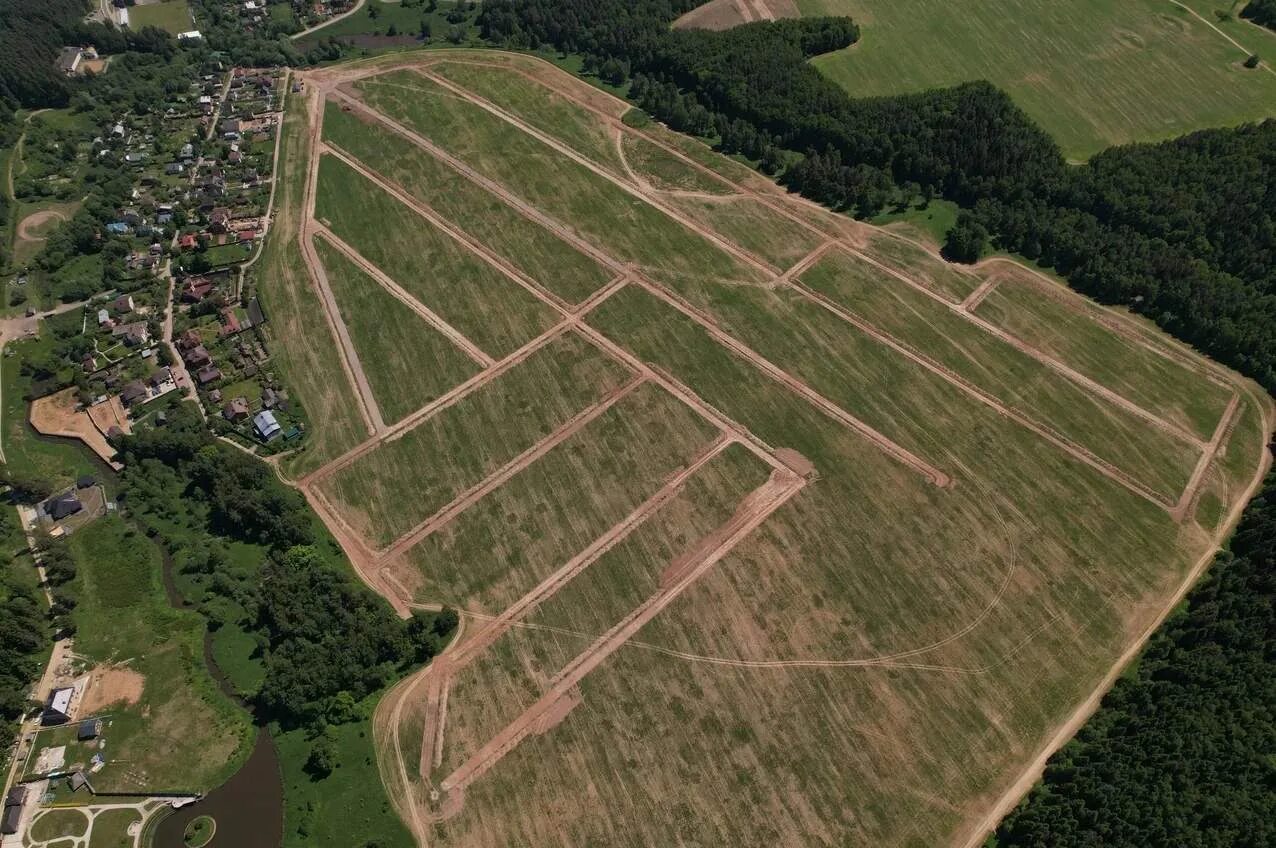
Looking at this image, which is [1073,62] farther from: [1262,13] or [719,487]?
[719,487]

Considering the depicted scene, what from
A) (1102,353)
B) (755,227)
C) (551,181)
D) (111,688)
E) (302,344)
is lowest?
(111,688)

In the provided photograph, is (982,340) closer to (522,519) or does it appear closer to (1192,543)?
(1192,543)

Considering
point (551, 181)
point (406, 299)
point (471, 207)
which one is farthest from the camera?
point (551, 181)

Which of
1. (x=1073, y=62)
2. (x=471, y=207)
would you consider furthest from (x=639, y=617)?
(x=1073, y=62)

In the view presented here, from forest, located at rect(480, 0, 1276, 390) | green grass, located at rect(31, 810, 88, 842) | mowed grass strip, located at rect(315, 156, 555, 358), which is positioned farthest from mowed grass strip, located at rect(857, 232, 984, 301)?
green grass, located at rect(31, 810, 88, 842)

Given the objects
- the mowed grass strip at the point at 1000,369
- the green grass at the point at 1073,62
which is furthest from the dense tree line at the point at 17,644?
the green grass at the point at 1073,62

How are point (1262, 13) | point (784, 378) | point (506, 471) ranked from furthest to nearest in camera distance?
point (1262, 13), point (784, 378), point (506, 471)

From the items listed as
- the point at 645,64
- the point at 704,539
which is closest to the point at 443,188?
the point at 645,64
